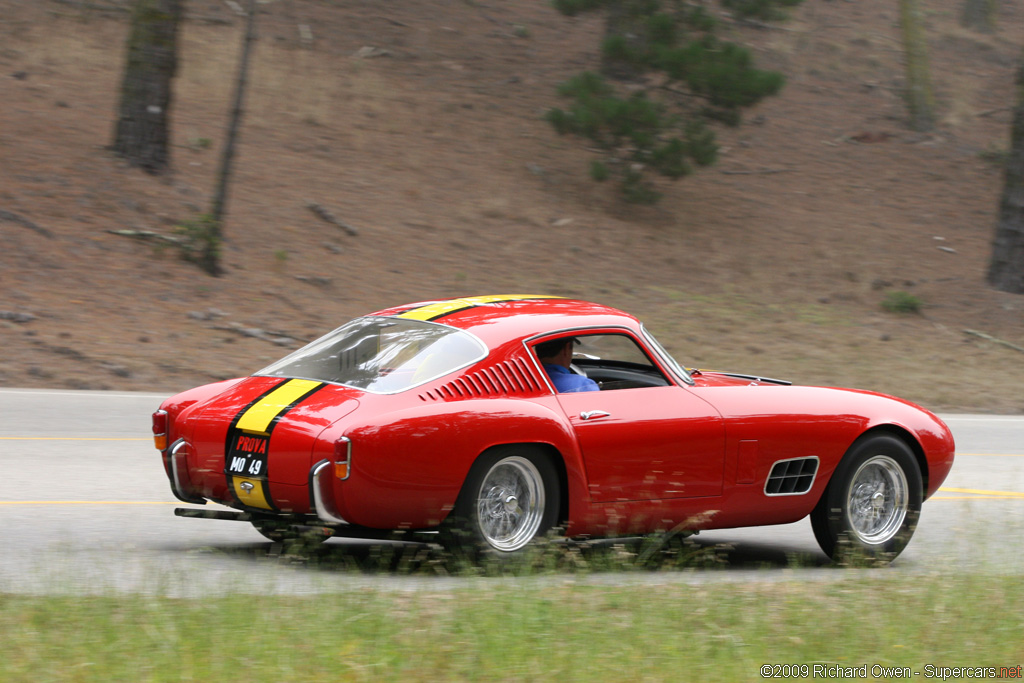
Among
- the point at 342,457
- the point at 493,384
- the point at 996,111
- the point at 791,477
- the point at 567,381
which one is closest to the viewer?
the point at 342,457

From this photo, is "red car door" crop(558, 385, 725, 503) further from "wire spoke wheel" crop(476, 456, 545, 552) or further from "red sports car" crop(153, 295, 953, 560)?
"wire spoke wheel" crop(476, 456, 545, 552)

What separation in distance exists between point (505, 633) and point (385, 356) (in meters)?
2.20

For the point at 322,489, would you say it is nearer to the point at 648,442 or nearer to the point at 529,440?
the point at 529,440

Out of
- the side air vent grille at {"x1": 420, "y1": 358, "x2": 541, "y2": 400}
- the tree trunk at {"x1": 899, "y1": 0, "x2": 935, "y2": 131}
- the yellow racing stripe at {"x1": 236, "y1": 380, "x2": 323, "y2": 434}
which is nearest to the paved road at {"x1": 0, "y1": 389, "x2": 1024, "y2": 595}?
the yellow racing stripe at {"x1": 236, "y1": 380, "x2": 323, "y2": 434}

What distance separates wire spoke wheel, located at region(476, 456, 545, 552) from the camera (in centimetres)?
615

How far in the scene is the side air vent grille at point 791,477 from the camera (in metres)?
6.96

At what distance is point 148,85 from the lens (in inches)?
790

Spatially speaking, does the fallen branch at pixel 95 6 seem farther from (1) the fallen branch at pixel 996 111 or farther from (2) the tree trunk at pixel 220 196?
(1) the fallen branch at pixel 996 111

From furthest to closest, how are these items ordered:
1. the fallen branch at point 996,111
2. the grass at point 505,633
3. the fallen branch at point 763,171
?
the fallen branch at point 996,111
the fallen branch at point 763,171
the grass at point 505,633

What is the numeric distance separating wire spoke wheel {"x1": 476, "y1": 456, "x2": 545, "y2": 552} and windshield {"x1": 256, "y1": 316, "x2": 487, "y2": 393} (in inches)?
22.9

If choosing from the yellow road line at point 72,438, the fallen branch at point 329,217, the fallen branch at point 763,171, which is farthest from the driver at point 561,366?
the fallen branch at point 763,171

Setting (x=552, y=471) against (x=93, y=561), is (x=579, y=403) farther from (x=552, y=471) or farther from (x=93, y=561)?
(x=93, y=561)

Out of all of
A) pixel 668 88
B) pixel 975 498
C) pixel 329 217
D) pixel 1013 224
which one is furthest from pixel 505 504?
pixel 1013 224

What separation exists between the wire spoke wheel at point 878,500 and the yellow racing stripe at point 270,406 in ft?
10.6
